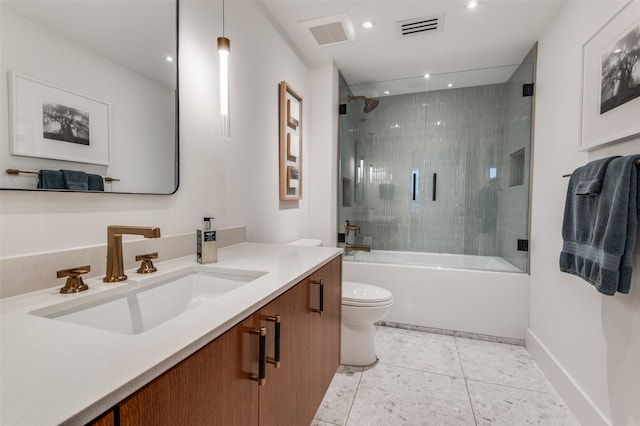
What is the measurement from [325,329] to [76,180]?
43.1 inches

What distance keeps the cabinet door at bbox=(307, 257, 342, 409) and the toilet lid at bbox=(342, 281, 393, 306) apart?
32 cm

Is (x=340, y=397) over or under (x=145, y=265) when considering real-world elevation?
under

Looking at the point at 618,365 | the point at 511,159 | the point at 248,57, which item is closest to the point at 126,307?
the point at 248,57

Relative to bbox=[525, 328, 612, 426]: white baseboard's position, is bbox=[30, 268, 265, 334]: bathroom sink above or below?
above

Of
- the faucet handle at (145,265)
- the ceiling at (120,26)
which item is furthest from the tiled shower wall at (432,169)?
the faucet handle at (145,265)

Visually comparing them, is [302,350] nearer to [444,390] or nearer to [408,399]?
[408,399]

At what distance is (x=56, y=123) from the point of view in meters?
0.85

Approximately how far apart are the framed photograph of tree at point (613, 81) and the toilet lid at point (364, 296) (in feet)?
4.46

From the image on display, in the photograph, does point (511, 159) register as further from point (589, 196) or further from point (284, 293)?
point (284, 293)

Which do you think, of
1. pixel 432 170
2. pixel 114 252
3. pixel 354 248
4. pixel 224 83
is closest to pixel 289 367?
pixel 114 252

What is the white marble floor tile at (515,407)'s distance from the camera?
152 cm

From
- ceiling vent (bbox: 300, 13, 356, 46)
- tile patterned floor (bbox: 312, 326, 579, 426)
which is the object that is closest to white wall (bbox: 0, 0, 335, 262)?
ceiling vent (bbox: 300, 13, 356, 46)

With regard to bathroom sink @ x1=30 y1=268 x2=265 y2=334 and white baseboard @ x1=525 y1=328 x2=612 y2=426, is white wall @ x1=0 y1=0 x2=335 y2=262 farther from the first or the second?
white baseboard @ x1=525 y1=328 x2=612 y2=426

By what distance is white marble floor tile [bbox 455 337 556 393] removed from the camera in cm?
186
